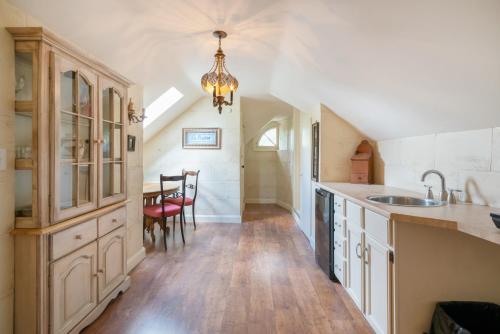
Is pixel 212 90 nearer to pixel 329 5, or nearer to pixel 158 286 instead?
pixel 329 5

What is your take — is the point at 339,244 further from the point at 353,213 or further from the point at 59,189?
the point at 59,189

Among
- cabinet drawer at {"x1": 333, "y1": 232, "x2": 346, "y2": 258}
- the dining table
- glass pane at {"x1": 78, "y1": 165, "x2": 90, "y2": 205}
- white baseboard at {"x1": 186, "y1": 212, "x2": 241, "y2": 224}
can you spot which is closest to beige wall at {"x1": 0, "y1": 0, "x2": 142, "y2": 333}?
glass pane at {"x1": 78, "y1": 165, "x2": 90, "y2": 205}

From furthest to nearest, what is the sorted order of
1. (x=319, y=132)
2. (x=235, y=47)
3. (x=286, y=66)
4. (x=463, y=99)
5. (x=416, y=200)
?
(x=319, y=132) < (x=286, y=66) < (x=235, y=47) < (x=416, y=200) < (x=463, y=99)

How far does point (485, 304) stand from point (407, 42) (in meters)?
1.50

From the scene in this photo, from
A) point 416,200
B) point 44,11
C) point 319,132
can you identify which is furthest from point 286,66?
point 44,11

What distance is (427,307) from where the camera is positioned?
146cm

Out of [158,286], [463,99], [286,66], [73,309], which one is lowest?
[158,286]

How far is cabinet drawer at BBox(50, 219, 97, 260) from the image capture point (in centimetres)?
150

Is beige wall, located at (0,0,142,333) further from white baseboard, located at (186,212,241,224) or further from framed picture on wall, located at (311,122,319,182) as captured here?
white baseboard, located at (186,212,241,224)

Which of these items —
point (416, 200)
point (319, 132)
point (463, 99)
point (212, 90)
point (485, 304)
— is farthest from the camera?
point (319, 132)

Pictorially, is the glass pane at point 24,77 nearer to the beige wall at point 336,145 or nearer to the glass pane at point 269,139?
the beige wall at point 336,145

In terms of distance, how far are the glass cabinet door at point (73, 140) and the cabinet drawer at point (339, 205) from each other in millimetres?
2000

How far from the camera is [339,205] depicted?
2398 millimetres

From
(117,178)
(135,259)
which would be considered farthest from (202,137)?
(117,178)
